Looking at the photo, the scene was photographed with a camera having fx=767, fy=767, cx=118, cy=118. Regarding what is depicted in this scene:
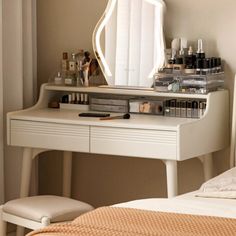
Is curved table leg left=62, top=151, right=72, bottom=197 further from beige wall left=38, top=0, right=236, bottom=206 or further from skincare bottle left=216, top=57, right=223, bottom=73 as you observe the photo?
skincare bottle left=216, top=57, right=223, bottom=73

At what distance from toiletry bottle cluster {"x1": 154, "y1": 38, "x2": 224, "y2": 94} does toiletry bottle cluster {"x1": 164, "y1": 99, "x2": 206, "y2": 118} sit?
6 centimetres

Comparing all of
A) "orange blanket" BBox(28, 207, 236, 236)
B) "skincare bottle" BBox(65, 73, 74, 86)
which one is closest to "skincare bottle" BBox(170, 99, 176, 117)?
"skincare bottle" BBox(65, 73, 74, 86)

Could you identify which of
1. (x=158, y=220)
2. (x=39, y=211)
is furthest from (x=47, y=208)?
(x=158, y=220)

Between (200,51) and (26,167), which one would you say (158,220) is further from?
(26,167)

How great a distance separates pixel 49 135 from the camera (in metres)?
3.84

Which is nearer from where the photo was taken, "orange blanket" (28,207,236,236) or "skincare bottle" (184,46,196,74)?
"orange blanket" (28,207,236,236)

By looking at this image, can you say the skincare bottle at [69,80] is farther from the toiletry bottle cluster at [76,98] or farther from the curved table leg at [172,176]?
the curved table leg at [172,176]

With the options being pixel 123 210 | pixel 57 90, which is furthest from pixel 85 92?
pixel 123 210

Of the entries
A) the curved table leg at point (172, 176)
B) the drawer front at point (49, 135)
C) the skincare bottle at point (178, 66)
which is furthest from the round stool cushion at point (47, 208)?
the skincare bottle at point (178, 66)

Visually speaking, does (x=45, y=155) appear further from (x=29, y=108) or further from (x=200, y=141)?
(x=200, y=141)

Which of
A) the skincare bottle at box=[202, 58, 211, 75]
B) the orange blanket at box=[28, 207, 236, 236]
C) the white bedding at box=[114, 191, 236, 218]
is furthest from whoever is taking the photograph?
the skincare bottle at box=[202, 58, 211, 75]

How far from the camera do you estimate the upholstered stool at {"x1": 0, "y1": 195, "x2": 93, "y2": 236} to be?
347 centimetres

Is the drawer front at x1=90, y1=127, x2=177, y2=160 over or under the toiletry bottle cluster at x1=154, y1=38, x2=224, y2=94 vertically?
under

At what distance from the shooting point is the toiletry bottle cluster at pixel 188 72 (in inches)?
147
